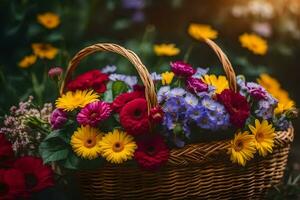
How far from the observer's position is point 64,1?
3.42 meters

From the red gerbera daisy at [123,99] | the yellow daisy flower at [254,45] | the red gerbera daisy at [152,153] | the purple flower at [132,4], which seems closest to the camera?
the red gerbera daisy at [152,153]

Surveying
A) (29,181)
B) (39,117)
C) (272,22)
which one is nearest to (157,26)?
(272,22)

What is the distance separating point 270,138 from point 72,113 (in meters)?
0.65

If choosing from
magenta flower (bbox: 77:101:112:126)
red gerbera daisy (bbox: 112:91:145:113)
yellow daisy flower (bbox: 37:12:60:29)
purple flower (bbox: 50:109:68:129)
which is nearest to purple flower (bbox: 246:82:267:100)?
red gerbera daisy (bbox: 112:91:145:113)

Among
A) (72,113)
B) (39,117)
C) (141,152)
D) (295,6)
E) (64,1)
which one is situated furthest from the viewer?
(295,6)

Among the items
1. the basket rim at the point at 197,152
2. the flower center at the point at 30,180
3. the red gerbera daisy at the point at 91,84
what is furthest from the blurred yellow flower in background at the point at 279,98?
the flower center at the point at 30,180

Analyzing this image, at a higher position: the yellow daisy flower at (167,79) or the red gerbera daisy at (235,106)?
the yellow daisy flower at (167,79)

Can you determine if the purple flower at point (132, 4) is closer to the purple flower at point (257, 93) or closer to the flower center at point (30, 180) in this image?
the purple flower at point (257, 93)

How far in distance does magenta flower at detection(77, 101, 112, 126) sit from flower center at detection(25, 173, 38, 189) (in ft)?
0.78

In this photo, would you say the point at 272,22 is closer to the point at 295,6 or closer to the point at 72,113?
the point at 295,6

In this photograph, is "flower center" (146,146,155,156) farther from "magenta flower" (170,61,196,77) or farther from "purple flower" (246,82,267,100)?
"purple flower" (246,82,267,100)

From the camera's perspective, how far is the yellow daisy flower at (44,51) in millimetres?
2982

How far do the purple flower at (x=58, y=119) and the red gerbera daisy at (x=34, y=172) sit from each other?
4.9 inches

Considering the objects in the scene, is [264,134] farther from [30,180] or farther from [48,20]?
[48,20]
